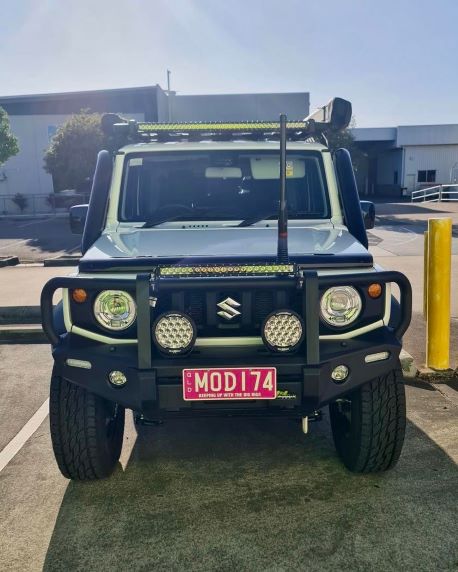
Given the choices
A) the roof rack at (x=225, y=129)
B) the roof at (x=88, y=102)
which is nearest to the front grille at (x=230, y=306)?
the roof rack at (x=225, y=129)

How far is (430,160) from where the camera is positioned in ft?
138

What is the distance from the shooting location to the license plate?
2727 mm

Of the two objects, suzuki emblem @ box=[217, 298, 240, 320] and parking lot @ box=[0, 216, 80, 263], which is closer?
suzuki emblem @ box=[217, 298, 240, 320]

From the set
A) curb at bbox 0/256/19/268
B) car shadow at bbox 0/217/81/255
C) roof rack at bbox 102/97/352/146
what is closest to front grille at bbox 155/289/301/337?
roof rack at bbox 102/97/352/146

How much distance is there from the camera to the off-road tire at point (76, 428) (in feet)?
9.93

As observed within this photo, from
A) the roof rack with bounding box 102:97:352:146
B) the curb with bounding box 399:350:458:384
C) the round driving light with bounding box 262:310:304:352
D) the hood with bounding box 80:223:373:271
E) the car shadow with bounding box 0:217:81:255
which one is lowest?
the curb with bounding box 399:350:458:384

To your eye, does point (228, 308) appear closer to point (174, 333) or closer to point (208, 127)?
point (174, 333)

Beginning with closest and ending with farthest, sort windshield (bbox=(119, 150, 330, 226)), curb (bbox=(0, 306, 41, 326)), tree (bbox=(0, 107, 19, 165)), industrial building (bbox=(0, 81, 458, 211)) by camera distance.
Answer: windshield (bbox=(119, 150, 330, 226)) < curb (bbox=(0, 306, 41, 326)) < tree (bbox=(0, 107, 19, 165)) < industrial building (bbox=(0, 81, 458, 211))

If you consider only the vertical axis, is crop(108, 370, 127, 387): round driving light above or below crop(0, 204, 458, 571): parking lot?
above

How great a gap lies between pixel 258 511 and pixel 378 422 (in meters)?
0.80

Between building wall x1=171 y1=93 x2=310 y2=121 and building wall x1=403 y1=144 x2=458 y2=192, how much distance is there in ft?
43.6

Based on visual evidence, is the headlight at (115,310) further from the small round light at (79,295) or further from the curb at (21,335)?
the curb at (21,335)

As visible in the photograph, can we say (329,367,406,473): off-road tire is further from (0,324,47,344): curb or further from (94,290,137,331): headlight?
(0,324,47,344): curb

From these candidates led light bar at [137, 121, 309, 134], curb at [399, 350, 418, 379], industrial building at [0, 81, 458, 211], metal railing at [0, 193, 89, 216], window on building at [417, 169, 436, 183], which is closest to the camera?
led light bar at [137, 121, 309, 134]
